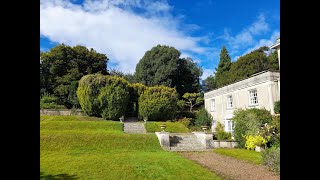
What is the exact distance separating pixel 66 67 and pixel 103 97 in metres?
13.7

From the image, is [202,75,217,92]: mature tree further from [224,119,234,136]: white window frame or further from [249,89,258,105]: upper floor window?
[249,89,258,105]: upper floor window

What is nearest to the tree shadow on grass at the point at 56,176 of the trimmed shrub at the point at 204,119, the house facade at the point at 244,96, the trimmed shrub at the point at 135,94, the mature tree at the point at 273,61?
the house facade at the point at 244,96

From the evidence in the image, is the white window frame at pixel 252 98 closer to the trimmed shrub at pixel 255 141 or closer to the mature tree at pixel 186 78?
the trimmed shrub at pixel 255 141

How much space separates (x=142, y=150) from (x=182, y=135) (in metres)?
4.70

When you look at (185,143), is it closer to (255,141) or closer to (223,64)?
(255,141)

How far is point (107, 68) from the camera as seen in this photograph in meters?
40.4

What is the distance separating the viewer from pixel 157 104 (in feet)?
88.5

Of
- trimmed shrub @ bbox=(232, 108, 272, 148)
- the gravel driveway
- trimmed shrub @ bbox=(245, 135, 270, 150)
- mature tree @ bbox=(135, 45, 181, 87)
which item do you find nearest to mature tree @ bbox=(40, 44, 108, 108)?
mature tree @ bbox=(135, 45, 181, 87)

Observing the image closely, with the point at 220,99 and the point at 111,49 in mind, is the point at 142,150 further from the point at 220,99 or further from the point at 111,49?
the point at 111,49

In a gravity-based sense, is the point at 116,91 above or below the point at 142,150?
above

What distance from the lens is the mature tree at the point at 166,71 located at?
39844 mm

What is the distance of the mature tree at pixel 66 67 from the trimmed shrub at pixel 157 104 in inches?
348
